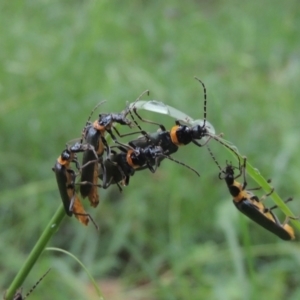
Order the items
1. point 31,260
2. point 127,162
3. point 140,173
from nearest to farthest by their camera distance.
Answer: point 31,260 → point 127,162 → point 140,173

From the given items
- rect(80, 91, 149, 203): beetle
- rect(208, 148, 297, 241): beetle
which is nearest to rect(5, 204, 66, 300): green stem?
rect(80, 91, 149, 203): beetle

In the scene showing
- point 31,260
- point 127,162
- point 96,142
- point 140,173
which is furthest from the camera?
point 140,173

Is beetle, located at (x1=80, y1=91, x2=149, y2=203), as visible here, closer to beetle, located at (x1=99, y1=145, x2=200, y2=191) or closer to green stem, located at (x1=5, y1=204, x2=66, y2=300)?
beetle, located at (x1=99, y1=145, x2=200, y2=191)

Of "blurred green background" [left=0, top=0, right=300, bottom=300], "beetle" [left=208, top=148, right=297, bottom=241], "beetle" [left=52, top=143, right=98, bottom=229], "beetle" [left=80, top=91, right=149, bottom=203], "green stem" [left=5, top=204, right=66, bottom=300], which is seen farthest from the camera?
"blurred green background" [left=0, top=0, right=300, bottom=300]

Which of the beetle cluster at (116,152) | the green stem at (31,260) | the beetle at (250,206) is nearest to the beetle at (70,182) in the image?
the beetle cluster at (116,152)

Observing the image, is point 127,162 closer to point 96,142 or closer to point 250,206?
point 96,142

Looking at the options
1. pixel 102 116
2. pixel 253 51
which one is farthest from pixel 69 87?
pixel 253 51

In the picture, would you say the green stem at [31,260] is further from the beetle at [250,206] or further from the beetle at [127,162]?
the beetle at [250,206]

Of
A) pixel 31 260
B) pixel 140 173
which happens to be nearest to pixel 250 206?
pixel 31 260

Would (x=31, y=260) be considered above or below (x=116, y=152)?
below

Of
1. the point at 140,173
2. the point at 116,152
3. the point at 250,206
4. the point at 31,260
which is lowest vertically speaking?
the point at 31,260
